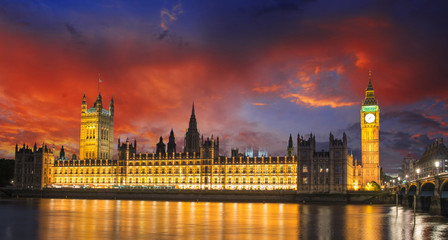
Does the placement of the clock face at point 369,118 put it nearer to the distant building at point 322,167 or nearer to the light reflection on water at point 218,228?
the distant building at point 322,167

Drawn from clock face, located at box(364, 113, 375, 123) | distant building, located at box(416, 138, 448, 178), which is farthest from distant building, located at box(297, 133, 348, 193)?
clock face, located at box(364, 113, 375, 123)

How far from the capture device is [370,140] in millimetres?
187250

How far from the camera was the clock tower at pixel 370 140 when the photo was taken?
185 meters

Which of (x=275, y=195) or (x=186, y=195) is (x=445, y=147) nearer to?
(x=275, y=195)

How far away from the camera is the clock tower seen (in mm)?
184850

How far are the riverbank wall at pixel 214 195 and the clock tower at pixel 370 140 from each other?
37.2 metres

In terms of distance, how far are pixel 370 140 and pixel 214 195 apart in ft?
211

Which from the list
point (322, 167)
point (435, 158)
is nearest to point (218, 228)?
point (322, 167)

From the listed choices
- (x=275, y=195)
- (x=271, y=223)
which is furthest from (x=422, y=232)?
(x=275, y=195)

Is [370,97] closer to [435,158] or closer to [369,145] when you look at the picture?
[369,145]

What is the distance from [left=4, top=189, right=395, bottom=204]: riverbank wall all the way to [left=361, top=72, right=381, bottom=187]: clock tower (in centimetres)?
3719

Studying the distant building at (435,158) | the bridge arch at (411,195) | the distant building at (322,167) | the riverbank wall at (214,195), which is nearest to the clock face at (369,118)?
the distant building at (435,158)

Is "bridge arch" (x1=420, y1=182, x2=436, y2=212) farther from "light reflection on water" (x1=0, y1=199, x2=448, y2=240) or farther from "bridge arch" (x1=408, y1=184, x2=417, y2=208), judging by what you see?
"light reflection on water" (x1=0, y1=199, x2=448, y2=240)

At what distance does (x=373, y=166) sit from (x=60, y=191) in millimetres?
116175
